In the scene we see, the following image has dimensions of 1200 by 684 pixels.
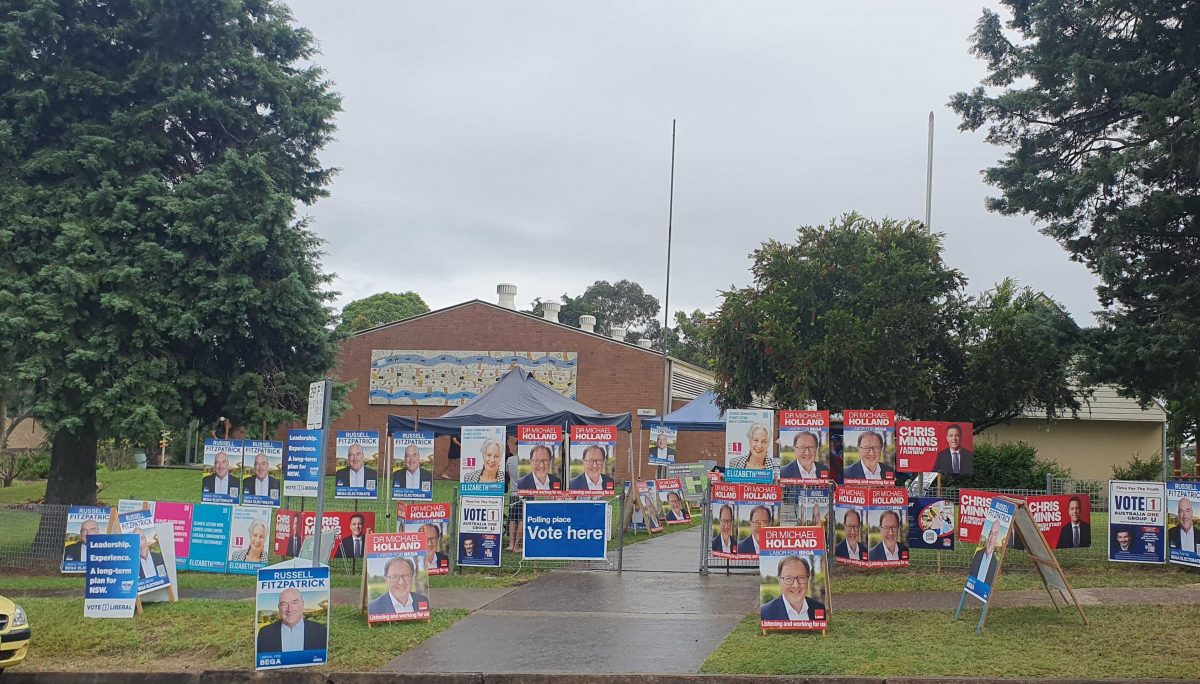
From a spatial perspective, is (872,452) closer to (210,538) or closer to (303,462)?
(303,462)

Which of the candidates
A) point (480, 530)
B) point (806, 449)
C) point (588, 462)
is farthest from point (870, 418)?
point (480, 530)

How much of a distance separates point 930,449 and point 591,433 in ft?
16.0

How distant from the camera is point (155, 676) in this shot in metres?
8.77

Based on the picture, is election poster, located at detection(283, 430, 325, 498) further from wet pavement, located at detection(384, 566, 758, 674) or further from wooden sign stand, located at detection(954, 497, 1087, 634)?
wooden sign stand, located at detection(954, 497, 1087, 634)

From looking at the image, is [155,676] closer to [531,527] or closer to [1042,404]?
[531,527]

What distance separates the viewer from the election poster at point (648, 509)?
64.7ft

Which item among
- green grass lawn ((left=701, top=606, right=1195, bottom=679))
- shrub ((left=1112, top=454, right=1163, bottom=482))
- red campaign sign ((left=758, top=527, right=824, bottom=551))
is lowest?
green grass lawn ((left=701, top=606, right=1195, bottom=679))

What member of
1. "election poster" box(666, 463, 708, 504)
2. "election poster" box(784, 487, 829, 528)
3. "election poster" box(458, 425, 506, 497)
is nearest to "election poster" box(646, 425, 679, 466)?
"election poster" box(666, 463, 708, 504)

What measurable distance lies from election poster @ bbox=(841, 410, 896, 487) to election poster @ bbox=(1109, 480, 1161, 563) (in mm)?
3120

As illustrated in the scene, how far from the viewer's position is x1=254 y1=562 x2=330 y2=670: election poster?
8664 millimetres

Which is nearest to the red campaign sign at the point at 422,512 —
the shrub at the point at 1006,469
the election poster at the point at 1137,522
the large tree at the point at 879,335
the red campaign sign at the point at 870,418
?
the red campaign sign at the point at 870,418

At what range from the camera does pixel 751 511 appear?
44.5 feet

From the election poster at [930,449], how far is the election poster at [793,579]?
4.37 meters

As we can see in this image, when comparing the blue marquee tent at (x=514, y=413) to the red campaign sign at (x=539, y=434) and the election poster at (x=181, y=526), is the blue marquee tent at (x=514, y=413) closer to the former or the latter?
the red campaign sign at (x=539, y=434)
